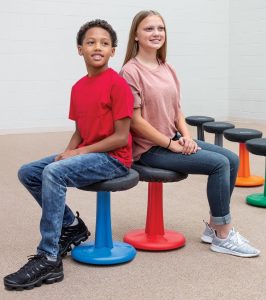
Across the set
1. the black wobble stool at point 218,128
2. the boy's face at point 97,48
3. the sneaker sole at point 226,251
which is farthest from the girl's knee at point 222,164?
the black wobble stool at point 218,128

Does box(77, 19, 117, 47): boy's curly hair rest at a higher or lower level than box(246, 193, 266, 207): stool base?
higher

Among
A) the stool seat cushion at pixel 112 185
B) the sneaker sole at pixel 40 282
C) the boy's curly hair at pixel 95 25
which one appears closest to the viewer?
the sneaker sole at pixel 40 282

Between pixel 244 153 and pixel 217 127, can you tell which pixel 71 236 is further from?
pixel 217 127

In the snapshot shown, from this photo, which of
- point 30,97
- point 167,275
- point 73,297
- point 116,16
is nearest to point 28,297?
point 73,297

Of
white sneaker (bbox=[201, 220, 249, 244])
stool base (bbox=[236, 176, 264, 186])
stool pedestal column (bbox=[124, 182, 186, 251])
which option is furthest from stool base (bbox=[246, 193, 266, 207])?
stool pedestal column (bbox=[124, 182, 186, 251])

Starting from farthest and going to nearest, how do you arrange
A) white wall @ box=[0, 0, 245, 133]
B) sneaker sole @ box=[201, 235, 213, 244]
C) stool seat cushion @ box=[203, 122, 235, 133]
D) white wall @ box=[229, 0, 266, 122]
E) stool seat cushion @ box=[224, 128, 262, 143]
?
white wall @ box=[229, 0, 266, 122] < white wall @ box=[0, 0, 245, 133] < stool seat cushion @ box=[203, 122, 235, 133] < stool seat cushion @ box=[224, 128, 262, 143] < sneaker sole @ box=[201, 235, 213, 244]

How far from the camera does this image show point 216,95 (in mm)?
8406

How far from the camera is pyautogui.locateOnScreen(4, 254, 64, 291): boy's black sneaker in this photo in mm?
2367

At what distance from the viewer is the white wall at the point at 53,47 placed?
695 centimetres

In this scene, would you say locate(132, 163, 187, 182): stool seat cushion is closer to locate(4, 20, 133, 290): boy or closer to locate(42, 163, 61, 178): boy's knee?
locate(4, 20, 133, 290): boy

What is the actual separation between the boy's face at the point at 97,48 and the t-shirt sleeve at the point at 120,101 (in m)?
0.13

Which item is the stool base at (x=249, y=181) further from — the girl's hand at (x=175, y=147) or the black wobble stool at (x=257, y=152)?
the girl's hand at (x=175, y=147)

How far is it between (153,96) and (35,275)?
94 cm

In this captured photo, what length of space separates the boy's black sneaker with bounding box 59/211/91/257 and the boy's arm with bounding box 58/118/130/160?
0.42 metres
